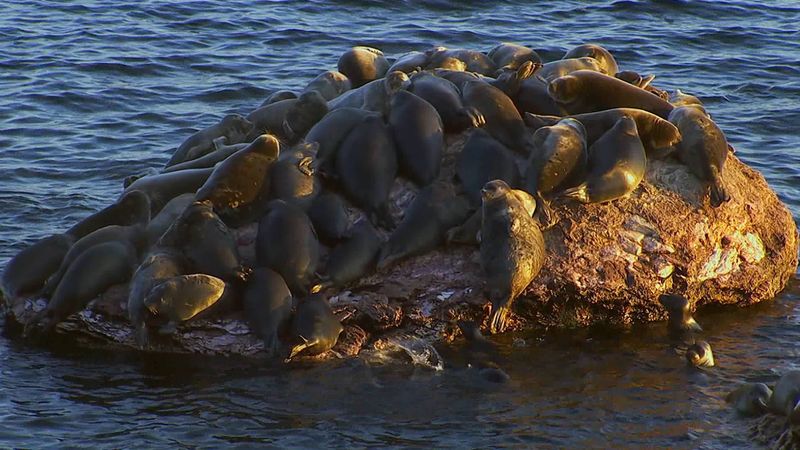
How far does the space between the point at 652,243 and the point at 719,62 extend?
8407 mm

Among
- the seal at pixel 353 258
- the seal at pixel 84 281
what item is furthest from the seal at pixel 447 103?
the seal at pixel 84 281

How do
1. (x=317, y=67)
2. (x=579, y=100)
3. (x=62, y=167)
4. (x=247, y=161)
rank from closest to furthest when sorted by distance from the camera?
(x=247, y=161) < (x=579, y=100) < (x=62, y=167) < (x=317, y=67)

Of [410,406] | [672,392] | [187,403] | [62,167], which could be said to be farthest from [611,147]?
[62,167]

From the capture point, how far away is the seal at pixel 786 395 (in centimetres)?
657

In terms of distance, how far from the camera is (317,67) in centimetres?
1539

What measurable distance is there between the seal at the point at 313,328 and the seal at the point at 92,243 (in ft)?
3.87

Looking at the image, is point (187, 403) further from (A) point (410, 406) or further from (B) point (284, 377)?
(A) point (410, 406)

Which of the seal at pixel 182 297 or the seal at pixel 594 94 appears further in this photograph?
the seal at pixel 594 94

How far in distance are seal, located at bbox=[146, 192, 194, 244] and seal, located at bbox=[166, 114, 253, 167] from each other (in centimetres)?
121

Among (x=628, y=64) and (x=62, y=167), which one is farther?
(x=628, y=64)

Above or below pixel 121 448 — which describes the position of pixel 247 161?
above

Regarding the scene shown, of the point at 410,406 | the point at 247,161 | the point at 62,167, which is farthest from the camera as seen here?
the point at 62,167

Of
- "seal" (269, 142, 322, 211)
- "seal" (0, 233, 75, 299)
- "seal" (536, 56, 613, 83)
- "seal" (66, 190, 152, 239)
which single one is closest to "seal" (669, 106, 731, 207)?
"seal" (536, 56, 613, 83)

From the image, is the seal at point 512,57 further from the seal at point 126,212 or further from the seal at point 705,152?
the seal at point 126,212
